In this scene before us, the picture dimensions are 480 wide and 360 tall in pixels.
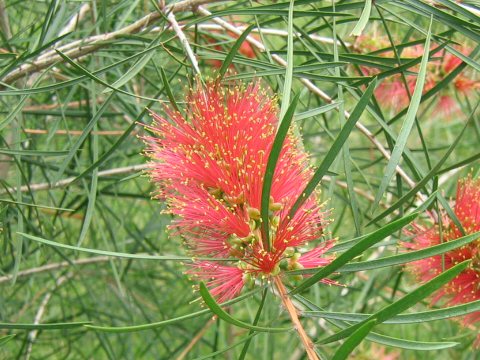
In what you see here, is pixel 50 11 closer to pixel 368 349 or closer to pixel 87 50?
pixel 87 50

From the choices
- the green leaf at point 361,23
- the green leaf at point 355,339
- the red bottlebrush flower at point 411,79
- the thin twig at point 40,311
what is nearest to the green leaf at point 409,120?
the green leaf at point 361,23

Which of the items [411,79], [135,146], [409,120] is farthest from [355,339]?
[411,79]

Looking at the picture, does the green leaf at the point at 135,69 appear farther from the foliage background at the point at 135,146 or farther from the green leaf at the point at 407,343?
the green leaf at the point at 407,343

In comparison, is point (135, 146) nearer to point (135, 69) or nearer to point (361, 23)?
point (135, 69)

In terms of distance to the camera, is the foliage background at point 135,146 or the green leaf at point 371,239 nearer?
the green leaf at point 371,239

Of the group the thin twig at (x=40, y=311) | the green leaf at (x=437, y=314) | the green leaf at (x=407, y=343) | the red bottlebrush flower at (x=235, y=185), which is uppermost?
the red bottlebrush flower at (x=235, y=185)
